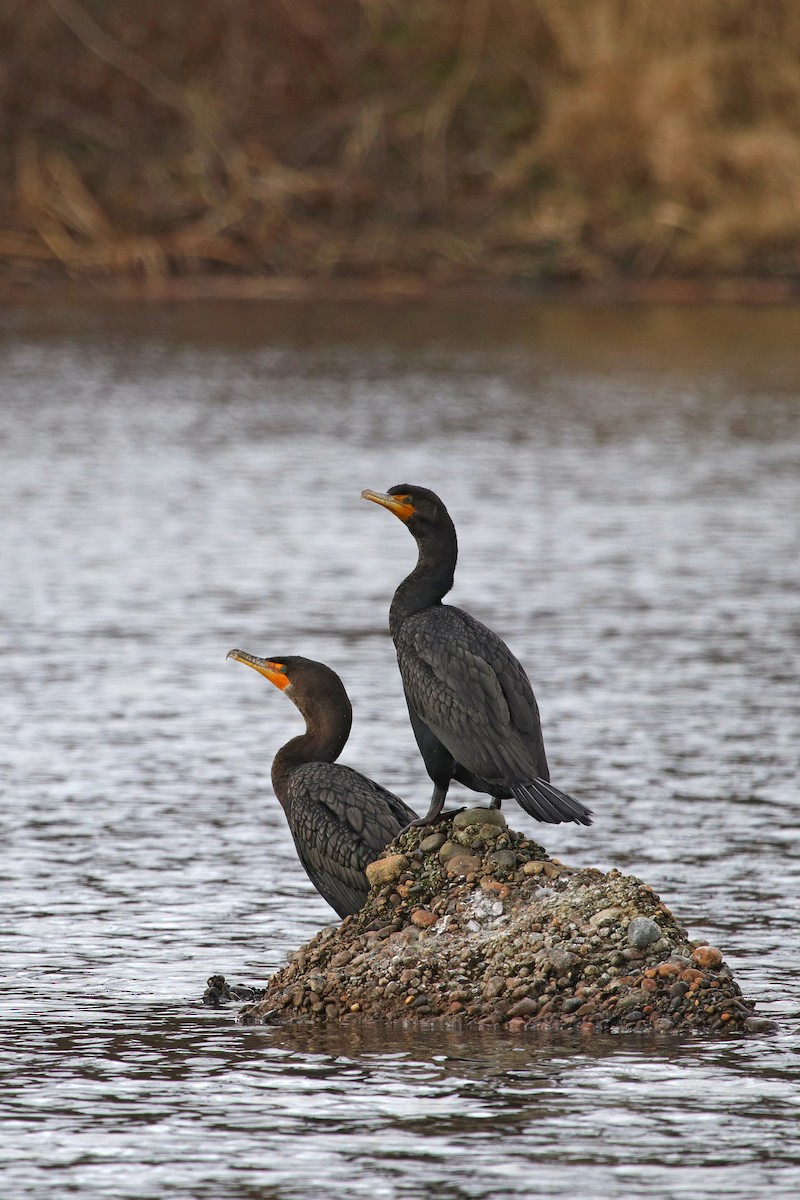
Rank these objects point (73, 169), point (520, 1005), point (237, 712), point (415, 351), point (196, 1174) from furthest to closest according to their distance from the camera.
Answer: point (73, 169) < point (415, 351) < point (237, 712) < point (520, 1005) < point (196, 1174)

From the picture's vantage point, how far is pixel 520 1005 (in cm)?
823

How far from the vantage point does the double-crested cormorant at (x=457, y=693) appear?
8.33 m

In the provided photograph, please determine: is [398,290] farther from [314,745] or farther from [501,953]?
[501,953]

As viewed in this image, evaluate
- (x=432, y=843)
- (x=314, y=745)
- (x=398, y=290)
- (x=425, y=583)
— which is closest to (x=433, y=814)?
(x=432, y=843)

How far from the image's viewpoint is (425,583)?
8734mm

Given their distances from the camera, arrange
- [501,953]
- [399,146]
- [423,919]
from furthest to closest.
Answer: [399,146] → [423,919] → [501,953]

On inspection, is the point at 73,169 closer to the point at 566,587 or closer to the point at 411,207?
the point at 411,207

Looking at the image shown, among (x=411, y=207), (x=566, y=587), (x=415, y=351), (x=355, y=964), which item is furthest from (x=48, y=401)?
(x=355, y=964)

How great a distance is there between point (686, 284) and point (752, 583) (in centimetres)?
2881

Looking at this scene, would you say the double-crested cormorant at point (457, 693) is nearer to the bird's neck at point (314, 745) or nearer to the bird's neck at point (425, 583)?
the bird's neck at point (425, 583)

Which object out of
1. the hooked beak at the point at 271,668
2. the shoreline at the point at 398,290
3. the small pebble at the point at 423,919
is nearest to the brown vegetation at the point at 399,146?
the shoreline at the point at 398,290

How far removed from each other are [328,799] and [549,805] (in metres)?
0.90

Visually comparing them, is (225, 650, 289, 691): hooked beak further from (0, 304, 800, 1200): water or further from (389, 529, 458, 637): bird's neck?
(0, 304, 800, 1200): water

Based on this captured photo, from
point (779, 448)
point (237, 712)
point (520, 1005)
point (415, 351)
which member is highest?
point (415, 351)
